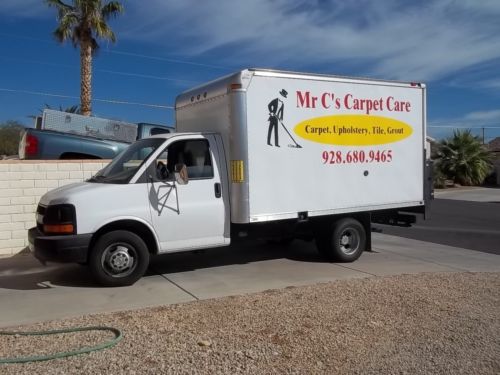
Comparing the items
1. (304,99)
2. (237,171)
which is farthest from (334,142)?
(237,171)

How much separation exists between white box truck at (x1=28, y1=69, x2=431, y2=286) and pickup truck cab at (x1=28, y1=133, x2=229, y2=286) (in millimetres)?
15

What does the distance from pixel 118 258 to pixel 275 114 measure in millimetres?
3064

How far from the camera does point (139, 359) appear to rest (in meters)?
4.64

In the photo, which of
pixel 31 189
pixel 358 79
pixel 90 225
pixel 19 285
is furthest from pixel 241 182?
pixel 31 189

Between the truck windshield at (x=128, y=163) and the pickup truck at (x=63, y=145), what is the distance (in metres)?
3.40

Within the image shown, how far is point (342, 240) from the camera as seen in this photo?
30.5 feet

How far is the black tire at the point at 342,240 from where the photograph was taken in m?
9.09

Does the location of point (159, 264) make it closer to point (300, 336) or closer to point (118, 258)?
point (118, 258)

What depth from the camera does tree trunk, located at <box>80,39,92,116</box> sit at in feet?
70.1

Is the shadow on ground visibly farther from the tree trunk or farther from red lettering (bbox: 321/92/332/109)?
the tree trunk

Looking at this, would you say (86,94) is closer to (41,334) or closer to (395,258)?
(395,258)

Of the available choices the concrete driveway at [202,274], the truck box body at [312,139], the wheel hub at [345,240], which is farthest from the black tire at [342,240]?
the truck box body at [312,139]

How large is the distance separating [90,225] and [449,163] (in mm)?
31696

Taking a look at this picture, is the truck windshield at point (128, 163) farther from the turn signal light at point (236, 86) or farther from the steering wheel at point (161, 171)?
the turn signal light at point (236, 86)
